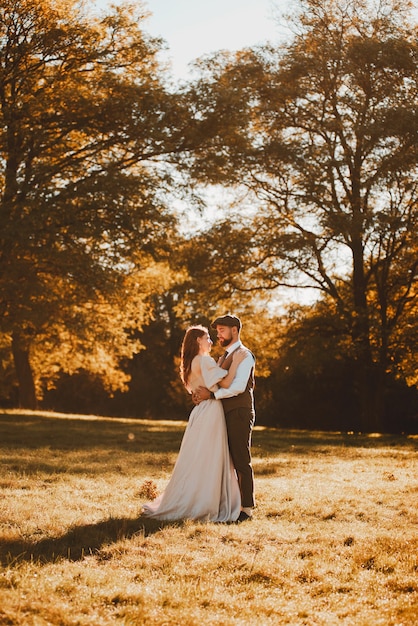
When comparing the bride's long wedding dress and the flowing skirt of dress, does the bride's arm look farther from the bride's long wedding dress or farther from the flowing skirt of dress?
the flowing skirt of dress

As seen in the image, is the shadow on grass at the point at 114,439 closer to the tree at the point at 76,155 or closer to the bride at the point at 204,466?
the tree at the point at 76,155

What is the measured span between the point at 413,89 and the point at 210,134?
7.25 meters

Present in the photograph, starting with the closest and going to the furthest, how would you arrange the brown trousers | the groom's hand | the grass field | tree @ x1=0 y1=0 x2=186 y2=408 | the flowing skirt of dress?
1. the grass field
2. the flowing skirt of dress
3. the brown trousers
4. the groom's hand
5. tree @ x1=0 y1=0 x2=186 y2=408

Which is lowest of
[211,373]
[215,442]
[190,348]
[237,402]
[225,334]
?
[215,442]

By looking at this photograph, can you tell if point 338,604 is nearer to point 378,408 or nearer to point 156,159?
point 156,159

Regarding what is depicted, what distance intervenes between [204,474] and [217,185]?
685 inches

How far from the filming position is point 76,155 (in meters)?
22.6

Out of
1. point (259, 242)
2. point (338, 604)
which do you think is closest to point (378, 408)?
Result: point (259, 242)

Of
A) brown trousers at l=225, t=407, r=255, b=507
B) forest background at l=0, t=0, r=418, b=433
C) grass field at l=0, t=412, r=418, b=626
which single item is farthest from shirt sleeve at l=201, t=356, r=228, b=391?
forest background at l=0, t=0, r=418, b=433

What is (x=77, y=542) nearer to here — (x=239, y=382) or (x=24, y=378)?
(x=239, y=382)

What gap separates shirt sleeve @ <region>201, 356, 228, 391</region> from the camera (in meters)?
8.77

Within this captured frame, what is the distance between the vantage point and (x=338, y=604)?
534 cm

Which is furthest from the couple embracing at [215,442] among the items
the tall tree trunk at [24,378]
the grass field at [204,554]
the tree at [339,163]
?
the tall tree trunk at [24,378]

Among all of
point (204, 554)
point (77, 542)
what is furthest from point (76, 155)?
point (204, 554)
